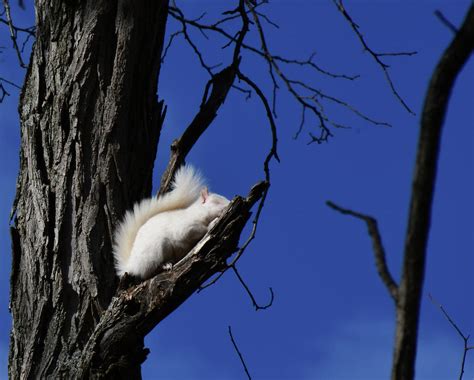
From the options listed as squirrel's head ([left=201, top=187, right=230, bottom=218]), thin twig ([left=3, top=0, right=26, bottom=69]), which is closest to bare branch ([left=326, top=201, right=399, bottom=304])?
squirrel's head ([left=201, top=187, right=230, bottom=218])

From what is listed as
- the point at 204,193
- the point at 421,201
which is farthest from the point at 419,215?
the point at 204,193

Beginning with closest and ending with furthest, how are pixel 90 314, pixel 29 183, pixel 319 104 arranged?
pixel 90 314 → pixel 29 183 → pixel 319 104

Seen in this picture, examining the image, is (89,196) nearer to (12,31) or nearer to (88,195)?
(88,195)

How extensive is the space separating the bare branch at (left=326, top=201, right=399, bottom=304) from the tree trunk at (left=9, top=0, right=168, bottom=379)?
196 centimetres

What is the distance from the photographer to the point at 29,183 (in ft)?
12.5

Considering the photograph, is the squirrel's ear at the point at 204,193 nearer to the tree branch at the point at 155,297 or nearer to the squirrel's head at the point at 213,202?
the squirrel's head at the point at 213,202

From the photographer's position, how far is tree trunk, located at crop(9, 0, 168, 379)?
11.7 feet

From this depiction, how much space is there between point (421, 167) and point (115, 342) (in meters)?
A: 2.05

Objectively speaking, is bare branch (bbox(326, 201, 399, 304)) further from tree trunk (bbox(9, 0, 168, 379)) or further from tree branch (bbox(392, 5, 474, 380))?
tree trunk (bbox(9, 0, 168, 379))

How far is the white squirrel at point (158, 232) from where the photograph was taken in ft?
11.9

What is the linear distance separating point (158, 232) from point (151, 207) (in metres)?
0.16

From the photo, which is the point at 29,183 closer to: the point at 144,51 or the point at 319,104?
the point at 144,51

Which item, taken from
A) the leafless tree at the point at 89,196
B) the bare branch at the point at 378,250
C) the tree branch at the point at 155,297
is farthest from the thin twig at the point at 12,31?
the bare branch at the point at 378,250

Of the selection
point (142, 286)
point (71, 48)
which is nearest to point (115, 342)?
point (142, 286)
